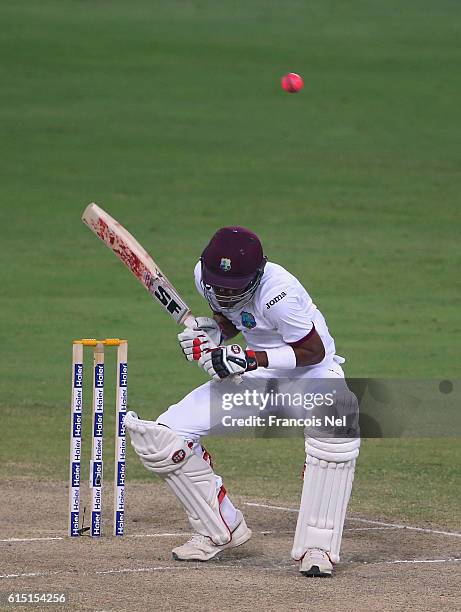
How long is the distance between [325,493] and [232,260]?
1180mm

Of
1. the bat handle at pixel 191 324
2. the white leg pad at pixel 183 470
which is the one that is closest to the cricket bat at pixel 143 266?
the bat handle at pixel 191 324

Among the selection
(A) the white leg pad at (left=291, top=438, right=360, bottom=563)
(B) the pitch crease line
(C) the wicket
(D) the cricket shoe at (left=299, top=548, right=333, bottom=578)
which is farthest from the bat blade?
(B) the pitch crease line

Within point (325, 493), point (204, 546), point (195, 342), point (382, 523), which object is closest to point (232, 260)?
point (195, 342)

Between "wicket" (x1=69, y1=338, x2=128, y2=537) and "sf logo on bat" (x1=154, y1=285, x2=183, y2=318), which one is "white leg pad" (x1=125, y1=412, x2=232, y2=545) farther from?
"sf logo on bat" (x1=154, y1=285, x2=183, y2=318)

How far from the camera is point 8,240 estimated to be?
18875 mm

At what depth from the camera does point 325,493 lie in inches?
263

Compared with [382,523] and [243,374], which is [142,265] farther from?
[382,523]

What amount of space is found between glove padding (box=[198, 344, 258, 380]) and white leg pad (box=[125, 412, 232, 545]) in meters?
0.39

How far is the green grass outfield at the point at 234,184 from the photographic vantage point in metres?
11.5

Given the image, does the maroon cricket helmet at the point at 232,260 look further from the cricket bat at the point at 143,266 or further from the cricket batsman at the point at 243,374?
the cricket bat at the point at 143,266

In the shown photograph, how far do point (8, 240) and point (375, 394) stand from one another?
27.2 feet

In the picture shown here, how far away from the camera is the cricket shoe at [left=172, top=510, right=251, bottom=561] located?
22.6 ft

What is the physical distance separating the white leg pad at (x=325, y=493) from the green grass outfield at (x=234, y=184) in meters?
1.51

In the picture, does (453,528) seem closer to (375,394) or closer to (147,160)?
(375,394)
